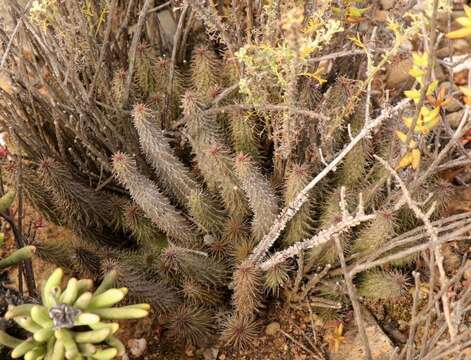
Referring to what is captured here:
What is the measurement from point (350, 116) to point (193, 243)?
2.16 ft

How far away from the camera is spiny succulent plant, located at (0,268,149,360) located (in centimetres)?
108

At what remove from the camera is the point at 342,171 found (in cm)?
189

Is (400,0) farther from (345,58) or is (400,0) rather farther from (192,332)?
(192,332)

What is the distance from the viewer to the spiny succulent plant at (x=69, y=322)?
1079mm

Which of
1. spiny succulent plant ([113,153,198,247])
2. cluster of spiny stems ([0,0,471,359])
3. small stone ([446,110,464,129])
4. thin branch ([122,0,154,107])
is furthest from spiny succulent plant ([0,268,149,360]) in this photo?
small stone ([446,110,464,129])

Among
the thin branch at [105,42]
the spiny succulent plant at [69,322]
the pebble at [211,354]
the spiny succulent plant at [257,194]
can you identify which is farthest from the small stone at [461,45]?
the spiny succulent plant at [69,322]

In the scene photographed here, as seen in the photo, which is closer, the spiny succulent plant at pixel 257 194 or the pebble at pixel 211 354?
the spiny succulent plant at pixel 257 194

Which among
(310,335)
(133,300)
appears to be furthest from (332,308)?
(133,300)

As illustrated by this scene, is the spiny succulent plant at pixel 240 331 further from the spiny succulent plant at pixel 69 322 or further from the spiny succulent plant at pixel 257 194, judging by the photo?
the spiny succulent plant at pixel 69 322

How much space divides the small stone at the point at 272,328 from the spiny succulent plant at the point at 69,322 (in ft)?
2.52

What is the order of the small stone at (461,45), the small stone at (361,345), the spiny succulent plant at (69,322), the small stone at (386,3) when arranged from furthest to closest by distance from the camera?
the small stone at (386,3), the small stone at (461,45), the small stone at (361,345), the spiny succulent plant at (69,322)

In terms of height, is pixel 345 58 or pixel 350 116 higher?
pixel 345 58

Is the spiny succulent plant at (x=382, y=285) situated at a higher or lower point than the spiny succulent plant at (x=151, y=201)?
lower

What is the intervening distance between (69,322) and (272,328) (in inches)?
36.2
